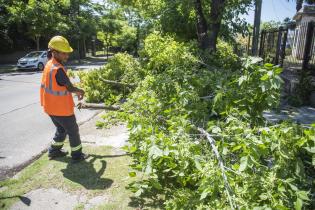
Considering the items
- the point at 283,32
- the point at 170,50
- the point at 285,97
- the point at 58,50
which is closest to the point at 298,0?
the point at 283,32

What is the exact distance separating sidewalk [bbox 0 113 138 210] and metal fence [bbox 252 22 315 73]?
7.14 meters

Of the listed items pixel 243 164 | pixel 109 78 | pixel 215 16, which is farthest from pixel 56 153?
pixel 215 16

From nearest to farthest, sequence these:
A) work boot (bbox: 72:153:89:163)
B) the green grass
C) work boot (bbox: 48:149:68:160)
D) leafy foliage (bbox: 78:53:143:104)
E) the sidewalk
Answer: the sidewalk → the green grass → work boot (bbox: 72:153:89:163) → work boot (bbox: 48:149:68:160) → leafy foliage (bbox: 78:53:143:104)

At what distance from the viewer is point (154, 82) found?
469 cm

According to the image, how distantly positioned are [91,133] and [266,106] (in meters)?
3.62

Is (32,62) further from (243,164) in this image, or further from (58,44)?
(243,164)

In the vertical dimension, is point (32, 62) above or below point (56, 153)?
above

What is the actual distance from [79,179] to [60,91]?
1.39 meters

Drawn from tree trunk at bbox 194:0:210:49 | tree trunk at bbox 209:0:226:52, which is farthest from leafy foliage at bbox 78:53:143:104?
tree trunk at bbox 209:0:226:52

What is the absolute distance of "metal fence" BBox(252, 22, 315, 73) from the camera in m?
8.66

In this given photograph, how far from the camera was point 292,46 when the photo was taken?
38.2 feet

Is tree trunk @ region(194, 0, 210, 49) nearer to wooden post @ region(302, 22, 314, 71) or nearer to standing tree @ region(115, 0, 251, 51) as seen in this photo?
standing tree @ region(115, 0, 251, 51)

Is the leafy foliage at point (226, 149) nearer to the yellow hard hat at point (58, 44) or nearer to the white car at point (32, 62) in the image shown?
the yellow hard hat at point (58, 44)

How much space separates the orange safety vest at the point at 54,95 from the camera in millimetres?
4270
